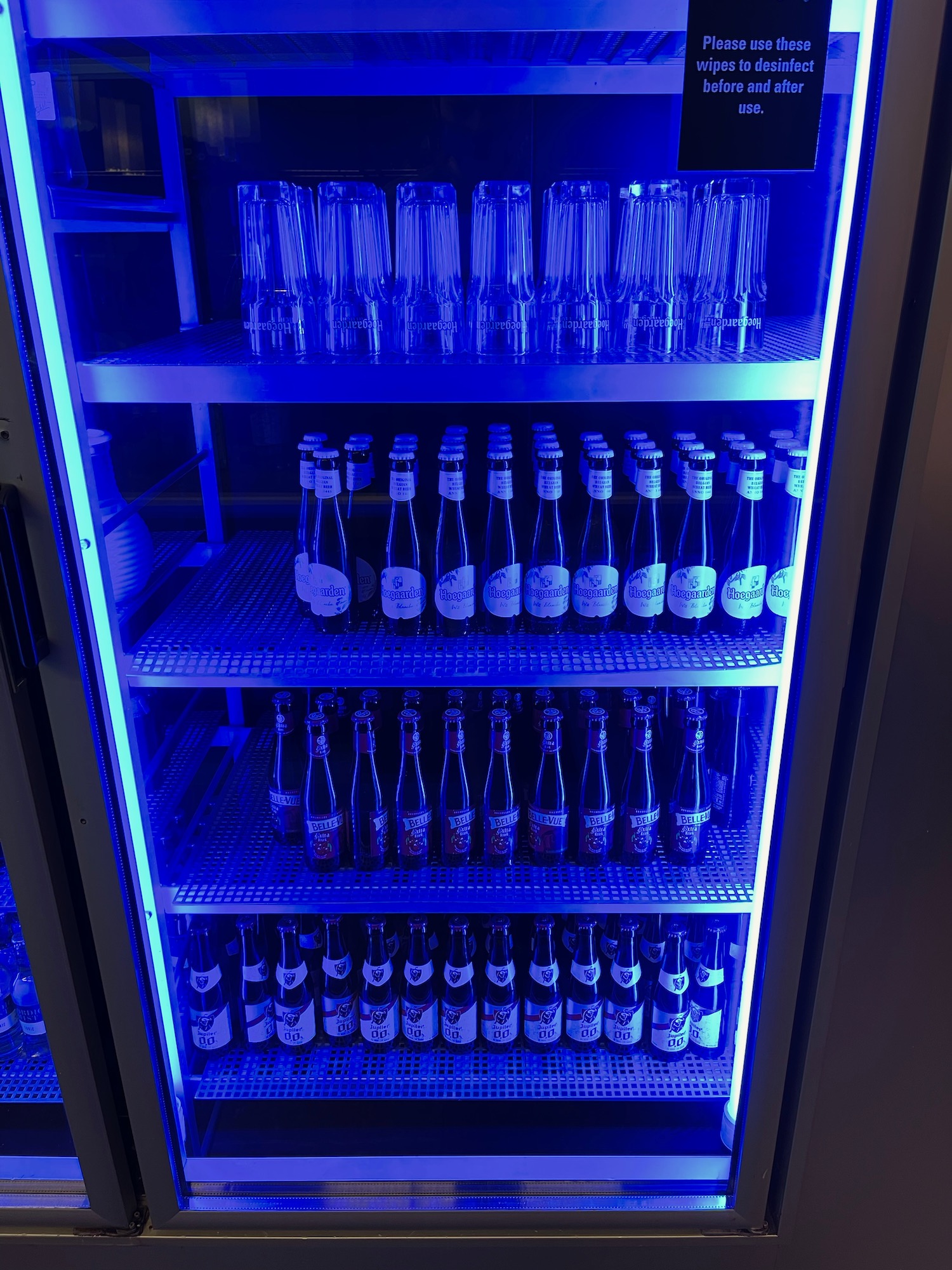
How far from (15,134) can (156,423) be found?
58 centimetres

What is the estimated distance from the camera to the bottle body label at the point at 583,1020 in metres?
1.69

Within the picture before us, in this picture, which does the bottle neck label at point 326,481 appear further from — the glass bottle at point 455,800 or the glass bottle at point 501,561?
the glass bottle at point 455,800

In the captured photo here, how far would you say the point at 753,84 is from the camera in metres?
1.06

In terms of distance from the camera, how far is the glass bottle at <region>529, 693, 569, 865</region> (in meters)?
1.54

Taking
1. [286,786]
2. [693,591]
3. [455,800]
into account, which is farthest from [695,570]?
[286,786]

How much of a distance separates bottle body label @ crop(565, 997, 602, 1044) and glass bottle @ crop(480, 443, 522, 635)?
75 cm

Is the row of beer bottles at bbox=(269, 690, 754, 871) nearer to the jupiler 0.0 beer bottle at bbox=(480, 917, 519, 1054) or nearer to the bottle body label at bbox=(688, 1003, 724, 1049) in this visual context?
the jupiler 0.0 beer bottle at bbox=(480, 917, 519, 1054)

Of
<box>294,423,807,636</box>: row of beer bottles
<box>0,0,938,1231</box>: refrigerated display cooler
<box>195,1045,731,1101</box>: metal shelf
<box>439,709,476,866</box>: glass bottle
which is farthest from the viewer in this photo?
<box>195,1045,731,1101</box>: metal shelf

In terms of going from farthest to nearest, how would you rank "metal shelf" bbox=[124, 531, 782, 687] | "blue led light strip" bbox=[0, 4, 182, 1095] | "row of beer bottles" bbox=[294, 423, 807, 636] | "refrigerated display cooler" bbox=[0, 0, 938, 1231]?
"row of beer bottles" bbox=[294, 423, 807, 636], "metal shelf" bbox=[124, 531, 782, 687], "refrigerated display cooler" bbox=[0, 0, 938, 1231], "blue led light strip" bbox=[0, 4, 182, 1095]

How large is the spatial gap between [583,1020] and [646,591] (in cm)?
83

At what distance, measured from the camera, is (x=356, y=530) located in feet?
5.05

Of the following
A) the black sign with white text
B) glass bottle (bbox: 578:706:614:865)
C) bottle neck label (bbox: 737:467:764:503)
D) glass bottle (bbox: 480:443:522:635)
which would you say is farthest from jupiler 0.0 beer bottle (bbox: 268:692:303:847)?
the black sign with white text

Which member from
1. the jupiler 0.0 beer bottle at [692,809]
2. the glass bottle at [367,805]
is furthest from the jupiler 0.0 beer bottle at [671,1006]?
the glass bottle at [367,805]

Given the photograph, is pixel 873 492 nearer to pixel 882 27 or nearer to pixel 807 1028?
pixel 882 27
